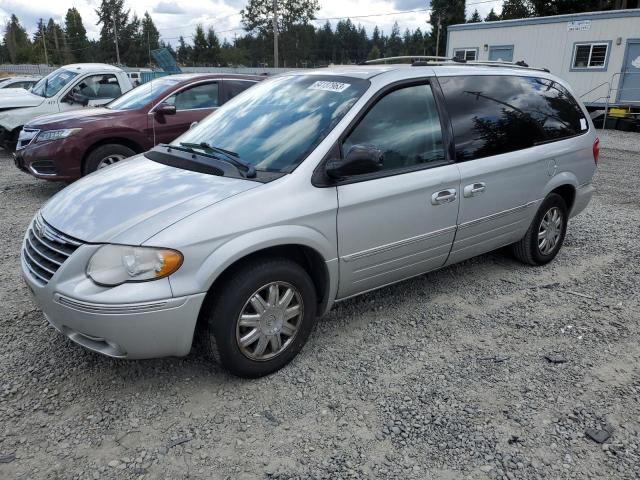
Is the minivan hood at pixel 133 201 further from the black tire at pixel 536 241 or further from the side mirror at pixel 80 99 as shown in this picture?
the side mirror at pixel 80 99

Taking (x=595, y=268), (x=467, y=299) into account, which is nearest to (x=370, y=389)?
(x=467, y=299)

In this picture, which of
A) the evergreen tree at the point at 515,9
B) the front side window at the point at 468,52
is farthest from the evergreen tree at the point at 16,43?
the front side window at the point at 468,52

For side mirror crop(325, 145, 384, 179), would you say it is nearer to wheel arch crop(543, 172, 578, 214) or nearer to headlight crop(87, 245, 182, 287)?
headlight crop(87, 245, 182, 287)

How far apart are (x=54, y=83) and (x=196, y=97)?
467cm

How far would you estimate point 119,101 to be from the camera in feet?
26.4

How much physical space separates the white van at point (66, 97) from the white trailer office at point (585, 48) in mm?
12505

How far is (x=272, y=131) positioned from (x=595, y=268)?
3.44 metres

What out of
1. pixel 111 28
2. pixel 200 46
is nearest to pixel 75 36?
pixel 111 28

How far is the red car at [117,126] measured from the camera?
7008 millimetres

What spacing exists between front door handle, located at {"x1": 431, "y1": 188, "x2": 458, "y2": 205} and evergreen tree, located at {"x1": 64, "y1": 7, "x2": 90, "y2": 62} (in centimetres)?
10115

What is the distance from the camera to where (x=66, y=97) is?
1016cm

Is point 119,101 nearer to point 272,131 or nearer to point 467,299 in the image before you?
point 272,131

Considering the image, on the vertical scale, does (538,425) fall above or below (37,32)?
below

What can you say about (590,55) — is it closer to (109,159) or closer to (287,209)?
(109,159)
